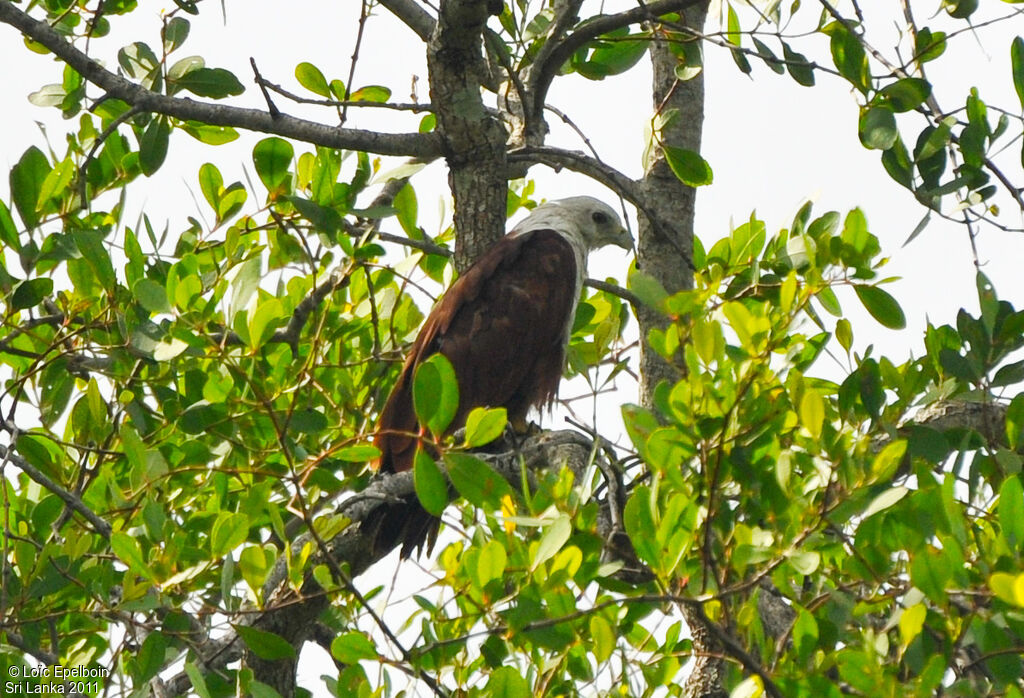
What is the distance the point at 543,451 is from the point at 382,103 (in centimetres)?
122

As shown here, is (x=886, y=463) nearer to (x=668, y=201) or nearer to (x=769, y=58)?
(x=769, y=58)

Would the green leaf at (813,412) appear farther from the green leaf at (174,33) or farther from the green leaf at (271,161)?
the green leaf at (174,33)

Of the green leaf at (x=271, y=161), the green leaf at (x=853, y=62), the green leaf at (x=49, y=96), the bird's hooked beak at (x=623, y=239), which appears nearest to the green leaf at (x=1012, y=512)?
the green leaf at (x=853, y=62)

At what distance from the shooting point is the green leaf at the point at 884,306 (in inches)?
105

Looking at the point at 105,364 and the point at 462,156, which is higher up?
the point at 462,156

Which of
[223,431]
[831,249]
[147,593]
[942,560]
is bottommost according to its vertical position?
[942,560]

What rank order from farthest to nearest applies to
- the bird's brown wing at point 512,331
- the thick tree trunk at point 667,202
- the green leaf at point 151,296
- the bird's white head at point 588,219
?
the bird's white head at point 588,219
the bird's brown wing at point 512,331
the thick tree trunk at point 667,202
the green leaf at point 151,296

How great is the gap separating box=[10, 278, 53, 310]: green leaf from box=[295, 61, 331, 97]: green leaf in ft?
3.28

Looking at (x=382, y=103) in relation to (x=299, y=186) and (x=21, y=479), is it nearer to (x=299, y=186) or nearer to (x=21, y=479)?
(x=299, y=186)

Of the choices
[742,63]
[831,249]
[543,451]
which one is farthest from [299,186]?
[831,249]

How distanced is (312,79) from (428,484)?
1.83 metres

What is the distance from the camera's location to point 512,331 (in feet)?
15.4

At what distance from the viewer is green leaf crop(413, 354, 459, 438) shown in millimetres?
2217

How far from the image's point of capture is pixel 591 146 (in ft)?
13.0
